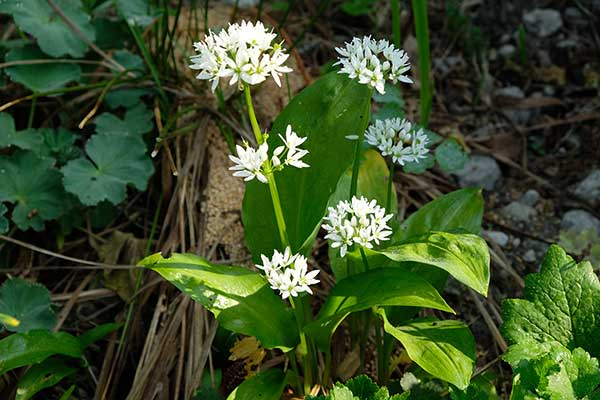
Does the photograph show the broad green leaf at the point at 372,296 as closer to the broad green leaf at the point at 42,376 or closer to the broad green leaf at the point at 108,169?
the broad green leaf at the point at 42,376

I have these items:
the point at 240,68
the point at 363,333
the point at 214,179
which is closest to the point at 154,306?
the point at 214,179

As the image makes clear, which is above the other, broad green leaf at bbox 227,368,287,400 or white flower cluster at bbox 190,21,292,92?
white flower cluster at bbox 190,21,292,92

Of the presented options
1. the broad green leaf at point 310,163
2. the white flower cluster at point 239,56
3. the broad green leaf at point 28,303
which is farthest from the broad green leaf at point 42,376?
the white flower cluster at point 239,56

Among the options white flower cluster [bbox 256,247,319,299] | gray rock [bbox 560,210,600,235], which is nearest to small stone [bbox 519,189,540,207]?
gray rock [bbox 560,210,600,235]

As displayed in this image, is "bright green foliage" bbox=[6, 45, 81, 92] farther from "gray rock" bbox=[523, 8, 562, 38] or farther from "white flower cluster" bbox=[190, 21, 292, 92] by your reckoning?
"gray rock" bbox=[523, 8, 562, 38]

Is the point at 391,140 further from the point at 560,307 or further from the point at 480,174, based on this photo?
the point at 480,174

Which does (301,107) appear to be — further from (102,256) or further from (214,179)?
(102,256)

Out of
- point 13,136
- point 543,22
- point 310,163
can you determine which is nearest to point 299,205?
point 310,163
